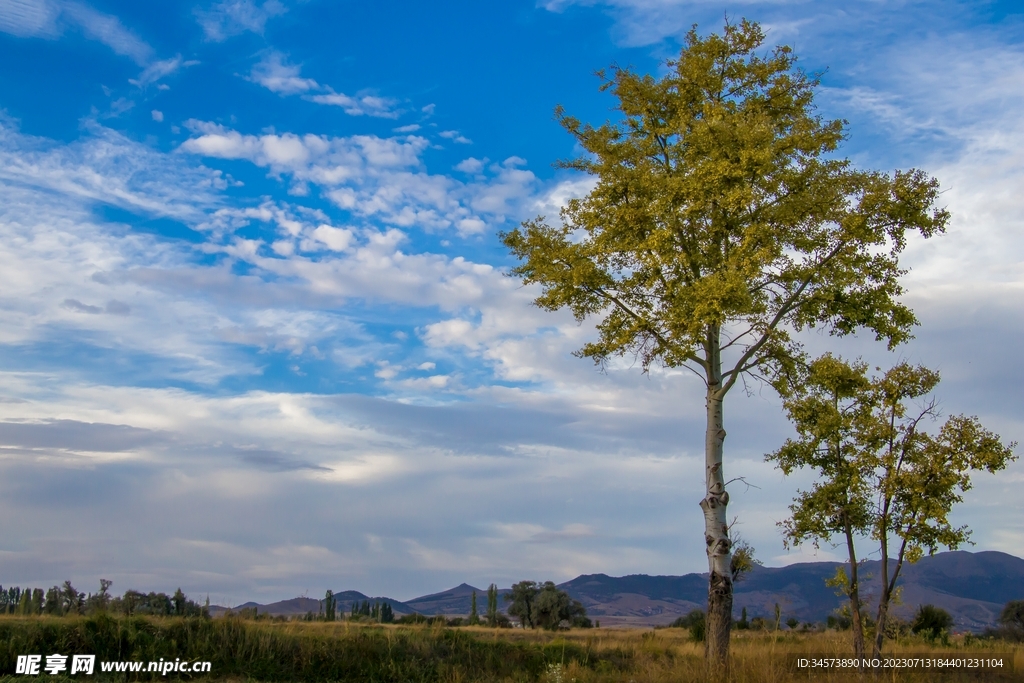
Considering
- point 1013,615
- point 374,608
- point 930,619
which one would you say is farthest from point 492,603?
point 1013,615

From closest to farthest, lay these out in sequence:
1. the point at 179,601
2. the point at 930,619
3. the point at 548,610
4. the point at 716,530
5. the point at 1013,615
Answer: the point at 716,530 < the point at 179,601 < the point at 930,619 < the point at 548,610 < the point at 1013,615

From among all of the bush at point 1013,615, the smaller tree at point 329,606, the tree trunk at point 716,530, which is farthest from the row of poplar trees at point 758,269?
the bush at point 1013,615

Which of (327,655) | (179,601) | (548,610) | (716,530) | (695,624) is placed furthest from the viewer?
(548,610)

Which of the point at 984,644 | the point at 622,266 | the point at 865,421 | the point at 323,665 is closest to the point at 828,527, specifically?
the point at 865,421

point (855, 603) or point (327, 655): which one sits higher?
point (855, 603)

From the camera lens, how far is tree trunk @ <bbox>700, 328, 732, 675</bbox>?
48.3 feet

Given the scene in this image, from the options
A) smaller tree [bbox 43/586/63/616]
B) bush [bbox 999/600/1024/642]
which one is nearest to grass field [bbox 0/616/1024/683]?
smaller tree [bbox 43/586/63/616]

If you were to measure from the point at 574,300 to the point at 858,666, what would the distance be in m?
9.13

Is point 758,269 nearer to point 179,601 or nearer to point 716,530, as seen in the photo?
point 716,530

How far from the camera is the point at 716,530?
602 inches

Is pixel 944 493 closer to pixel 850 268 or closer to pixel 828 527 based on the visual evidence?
pixel 828 527

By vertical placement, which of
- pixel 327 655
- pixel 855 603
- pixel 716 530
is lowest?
pixel 327 655

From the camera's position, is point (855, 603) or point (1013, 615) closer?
point (855, 603)

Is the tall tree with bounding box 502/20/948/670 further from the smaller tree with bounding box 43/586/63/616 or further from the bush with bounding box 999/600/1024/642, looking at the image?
the bush with bounding box 999/600/1024/642
